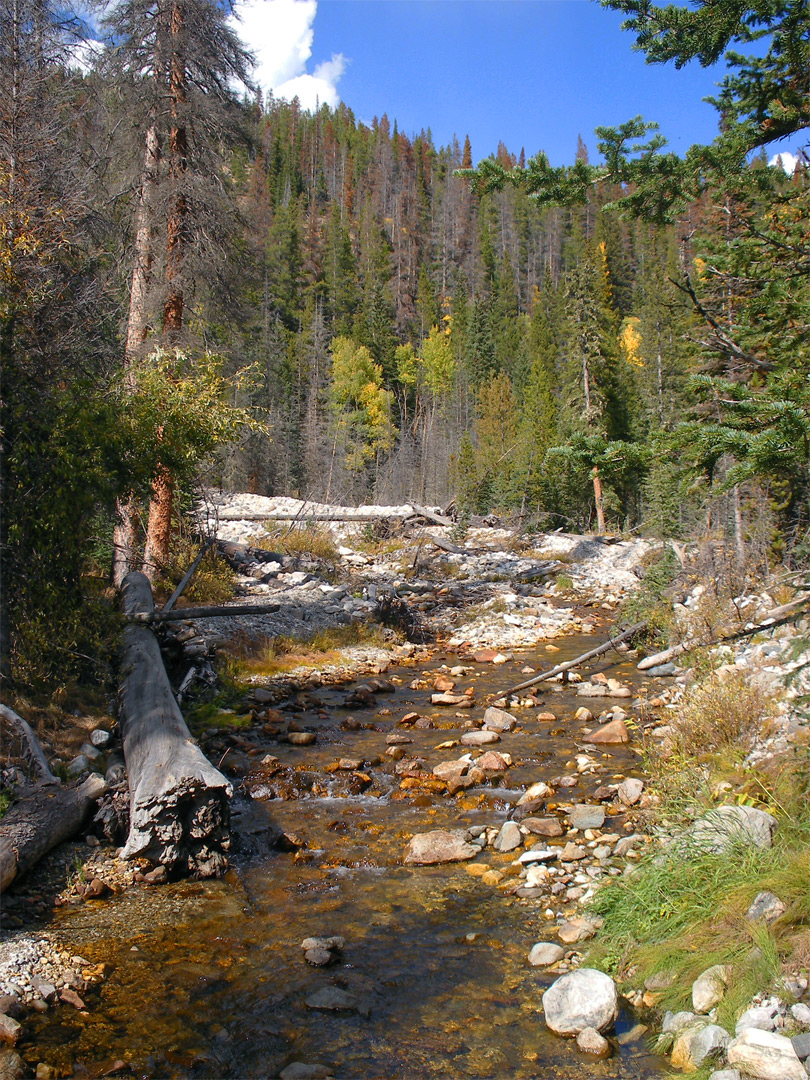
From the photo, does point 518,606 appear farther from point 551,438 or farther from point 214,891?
point 551,438

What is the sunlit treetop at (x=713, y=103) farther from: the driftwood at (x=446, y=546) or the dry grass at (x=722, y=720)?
the driftwood at (x=446, y=546)

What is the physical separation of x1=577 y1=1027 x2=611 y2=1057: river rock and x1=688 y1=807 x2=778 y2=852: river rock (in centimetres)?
132

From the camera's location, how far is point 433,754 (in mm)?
7402

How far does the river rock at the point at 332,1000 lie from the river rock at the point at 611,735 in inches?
176

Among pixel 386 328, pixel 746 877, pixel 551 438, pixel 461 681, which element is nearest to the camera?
pixel 746 877

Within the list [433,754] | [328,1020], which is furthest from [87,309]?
[328,1020]

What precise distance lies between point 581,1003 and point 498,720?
190 inches

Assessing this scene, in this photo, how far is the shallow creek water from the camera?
326 centimetres

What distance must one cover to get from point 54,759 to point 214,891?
188 cm

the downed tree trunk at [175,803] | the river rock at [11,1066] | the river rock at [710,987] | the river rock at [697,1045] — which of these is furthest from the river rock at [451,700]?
the river rock at [11,1066]

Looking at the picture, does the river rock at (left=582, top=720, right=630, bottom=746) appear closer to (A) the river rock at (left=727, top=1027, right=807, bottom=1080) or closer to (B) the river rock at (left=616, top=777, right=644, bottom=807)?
(B) the river rock at (left=616, top=777, right=644, bottom=807)

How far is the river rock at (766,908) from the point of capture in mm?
3451

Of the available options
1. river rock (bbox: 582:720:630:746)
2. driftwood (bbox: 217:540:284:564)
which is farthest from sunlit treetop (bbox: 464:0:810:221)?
driftwood (bbox: 217:540:284:564)

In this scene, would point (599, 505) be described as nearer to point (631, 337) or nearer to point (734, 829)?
point (734, 829)
